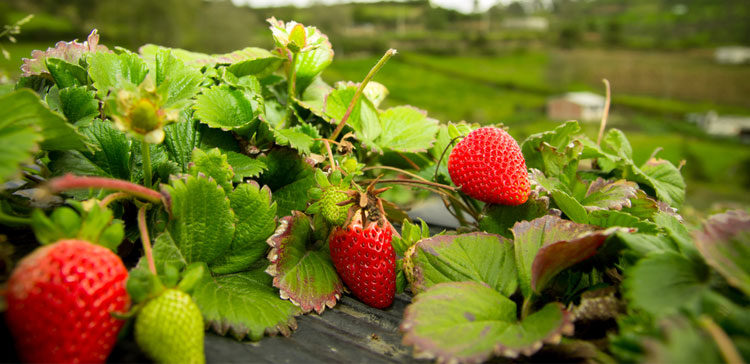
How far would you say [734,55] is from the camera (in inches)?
631

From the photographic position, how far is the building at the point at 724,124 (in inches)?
557

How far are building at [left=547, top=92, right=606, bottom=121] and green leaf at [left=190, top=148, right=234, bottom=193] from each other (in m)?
15.8

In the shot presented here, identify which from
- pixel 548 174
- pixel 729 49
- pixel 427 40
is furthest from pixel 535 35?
pixel 548 174

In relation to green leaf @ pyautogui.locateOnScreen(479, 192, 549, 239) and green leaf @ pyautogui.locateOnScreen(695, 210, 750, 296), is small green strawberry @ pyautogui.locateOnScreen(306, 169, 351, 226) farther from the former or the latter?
green leaf @ pyautogui.locateOnScreen(695, 210, 750, 296)

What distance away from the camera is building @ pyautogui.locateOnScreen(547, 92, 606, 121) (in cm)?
1541

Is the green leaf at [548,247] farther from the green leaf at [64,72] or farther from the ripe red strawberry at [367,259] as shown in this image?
the green leaf at [64,72]

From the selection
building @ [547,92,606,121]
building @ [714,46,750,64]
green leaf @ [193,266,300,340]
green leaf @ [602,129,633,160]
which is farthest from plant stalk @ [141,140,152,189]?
building @ [714,46,750,64]

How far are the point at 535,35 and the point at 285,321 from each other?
2481cm

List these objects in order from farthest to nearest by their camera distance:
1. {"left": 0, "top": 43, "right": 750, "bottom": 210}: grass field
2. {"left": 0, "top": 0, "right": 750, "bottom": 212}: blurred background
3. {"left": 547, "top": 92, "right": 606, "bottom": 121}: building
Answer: {"left": 547, "top": 92, "right": 606, "bottom": 121}: building, {"left": 0, "top": 0, "right": 750, "bottom": 212}: blurred background, {"left": 0, "top": 43, "right": 750, "bottom": 210}: grass field

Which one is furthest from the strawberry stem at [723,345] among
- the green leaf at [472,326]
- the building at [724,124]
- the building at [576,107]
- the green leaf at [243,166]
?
the building at [724,124]

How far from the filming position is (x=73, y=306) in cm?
32

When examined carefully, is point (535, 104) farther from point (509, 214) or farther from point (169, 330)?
point (169, 330)

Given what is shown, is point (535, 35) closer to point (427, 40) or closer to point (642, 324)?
point (427, 40)

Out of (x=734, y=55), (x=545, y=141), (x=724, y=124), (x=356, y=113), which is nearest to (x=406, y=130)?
(x=356, y=113)
